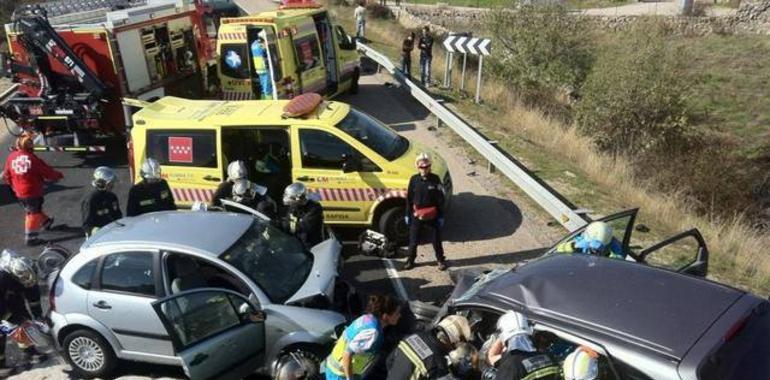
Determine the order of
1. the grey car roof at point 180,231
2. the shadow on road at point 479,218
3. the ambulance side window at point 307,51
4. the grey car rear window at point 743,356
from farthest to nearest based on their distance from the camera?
the ambulance side window at point 307,51, the shadow on road at point 479,218, the grey car roof at point 180,231, the grey car rear window at point 743,356

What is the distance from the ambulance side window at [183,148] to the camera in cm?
911

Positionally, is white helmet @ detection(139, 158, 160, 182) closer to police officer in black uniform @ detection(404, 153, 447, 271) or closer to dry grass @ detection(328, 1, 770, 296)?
police officer in black uniform @ detection(404, 153, 447, 271)

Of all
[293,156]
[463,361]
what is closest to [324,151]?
[293,156]

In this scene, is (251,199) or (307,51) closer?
(251,199)

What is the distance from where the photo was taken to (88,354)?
255 inches

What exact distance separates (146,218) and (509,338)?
4.34 m

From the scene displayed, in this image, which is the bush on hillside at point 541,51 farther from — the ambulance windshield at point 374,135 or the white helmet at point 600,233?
the white helmet at point 600,233

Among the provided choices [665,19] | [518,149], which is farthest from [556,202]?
[665,19]

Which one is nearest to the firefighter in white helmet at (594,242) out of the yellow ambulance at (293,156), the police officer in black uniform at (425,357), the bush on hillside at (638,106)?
the police officer in black uniform at (425,357)

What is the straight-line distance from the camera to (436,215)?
27.1 ft

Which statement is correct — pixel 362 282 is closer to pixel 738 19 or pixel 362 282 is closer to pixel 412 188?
pixel 412 188

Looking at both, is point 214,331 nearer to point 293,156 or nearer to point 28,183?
point 293,156

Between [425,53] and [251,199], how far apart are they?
36.4ft

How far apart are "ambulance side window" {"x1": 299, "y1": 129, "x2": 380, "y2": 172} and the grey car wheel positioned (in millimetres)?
3682
